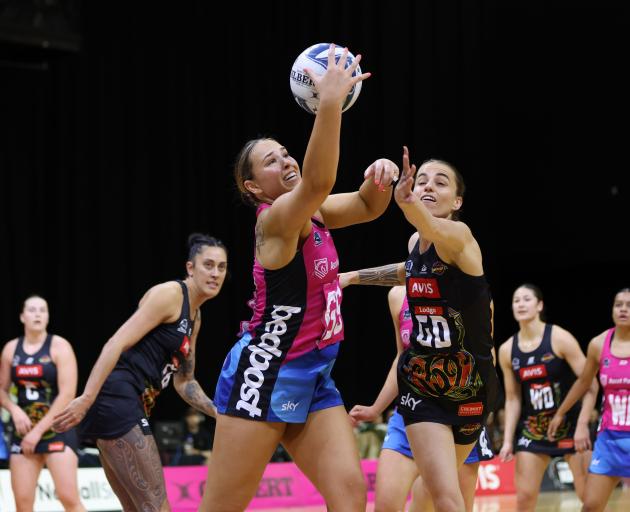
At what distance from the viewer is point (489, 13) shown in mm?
14320

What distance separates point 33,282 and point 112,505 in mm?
3996

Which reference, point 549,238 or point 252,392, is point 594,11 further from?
point 252,392

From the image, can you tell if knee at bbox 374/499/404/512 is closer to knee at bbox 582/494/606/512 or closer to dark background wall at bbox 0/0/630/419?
knee at bbox 582/494/606/512

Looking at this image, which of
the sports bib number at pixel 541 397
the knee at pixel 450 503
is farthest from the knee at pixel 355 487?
the sports bib number at pixel 541 397

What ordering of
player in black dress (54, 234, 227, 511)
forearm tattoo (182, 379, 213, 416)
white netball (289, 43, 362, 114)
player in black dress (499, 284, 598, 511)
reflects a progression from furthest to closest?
1. player in black dress (499, 284, 598, 511)
2. forearm tattoo (182, 379, 213, 416)
3. player in black dress (54, 234, 227, 511)
4. white netball (289, 43, 362, 114)

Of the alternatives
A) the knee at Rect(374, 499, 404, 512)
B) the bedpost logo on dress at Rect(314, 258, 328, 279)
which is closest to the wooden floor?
the knee at Rect(374, 499, 404, 512)

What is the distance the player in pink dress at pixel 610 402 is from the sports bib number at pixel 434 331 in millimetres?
2671

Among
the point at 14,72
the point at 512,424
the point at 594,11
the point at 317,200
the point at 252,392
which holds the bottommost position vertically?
the point at 512,424

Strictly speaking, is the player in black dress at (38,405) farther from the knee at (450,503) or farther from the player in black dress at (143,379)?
the knee at (450,503)

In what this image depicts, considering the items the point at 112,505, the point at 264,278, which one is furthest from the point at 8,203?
the point at 264,278

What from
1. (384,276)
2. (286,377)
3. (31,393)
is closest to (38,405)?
(31,393)

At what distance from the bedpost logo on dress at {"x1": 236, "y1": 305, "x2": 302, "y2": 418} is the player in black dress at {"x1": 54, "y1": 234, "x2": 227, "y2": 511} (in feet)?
4.04

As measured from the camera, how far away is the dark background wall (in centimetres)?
1254

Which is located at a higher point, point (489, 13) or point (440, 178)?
point (489, 13)
